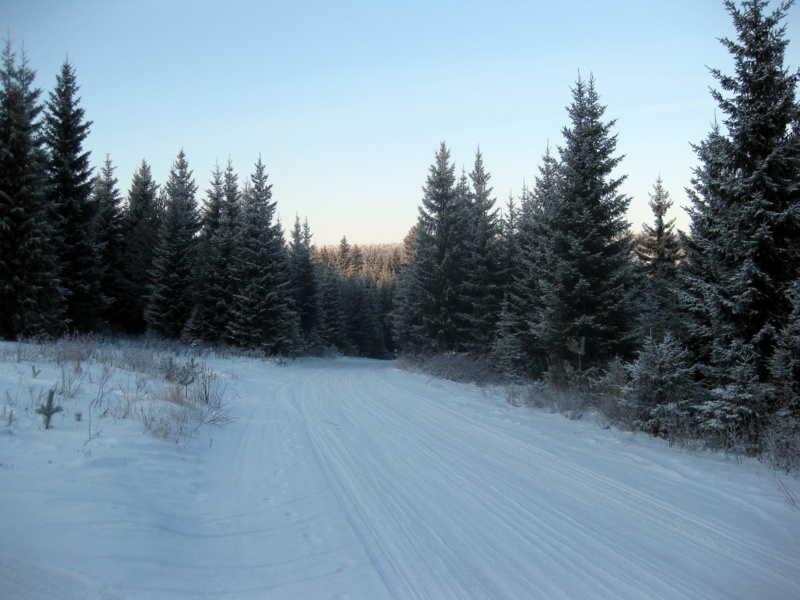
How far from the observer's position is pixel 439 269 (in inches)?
1040

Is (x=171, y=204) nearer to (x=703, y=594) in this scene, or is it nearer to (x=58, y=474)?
(x=58, y=474)

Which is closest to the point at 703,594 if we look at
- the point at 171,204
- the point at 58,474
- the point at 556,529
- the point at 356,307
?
the point at 556,529

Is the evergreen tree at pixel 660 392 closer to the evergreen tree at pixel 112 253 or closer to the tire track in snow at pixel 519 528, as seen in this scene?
the tire track in snow at pixel 519 528

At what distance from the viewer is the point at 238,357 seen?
862 inches

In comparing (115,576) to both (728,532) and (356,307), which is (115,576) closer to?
(728,532)

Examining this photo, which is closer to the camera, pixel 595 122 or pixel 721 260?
pixel 721 260

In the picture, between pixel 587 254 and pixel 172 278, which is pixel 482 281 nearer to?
pixel 587 254

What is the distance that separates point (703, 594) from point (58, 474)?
535 cm

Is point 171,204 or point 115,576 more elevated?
point 171,204

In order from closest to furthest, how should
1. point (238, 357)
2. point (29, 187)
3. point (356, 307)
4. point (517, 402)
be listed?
point (517, 402) < point (29, 187) < point (238, 357) < point (356, 307)

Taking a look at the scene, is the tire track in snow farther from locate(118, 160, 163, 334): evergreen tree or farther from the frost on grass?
locate(118, 160, 163, 334): evergreen tree

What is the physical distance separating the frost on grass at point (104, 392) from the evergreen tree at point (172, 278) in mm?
17325

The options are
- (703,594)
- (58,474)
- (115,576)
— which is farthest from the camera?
(58,474)

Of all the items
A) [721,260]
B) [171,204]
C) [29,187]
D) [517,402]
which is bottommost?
[517,402]
